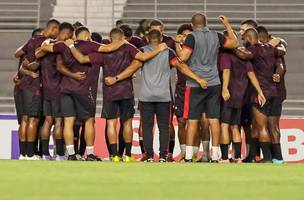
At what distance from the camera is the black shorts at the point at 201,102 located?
12.1m

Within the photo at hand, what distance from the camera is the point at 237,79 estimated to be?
41.9 ft

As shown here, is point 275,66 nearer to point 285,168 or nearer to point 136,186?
point 285,168

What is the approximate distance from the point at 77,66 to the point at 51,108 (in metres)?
0.82

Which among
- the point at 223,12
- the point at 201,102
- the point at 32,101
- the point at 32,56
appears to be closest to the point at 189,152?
the point at 201,102

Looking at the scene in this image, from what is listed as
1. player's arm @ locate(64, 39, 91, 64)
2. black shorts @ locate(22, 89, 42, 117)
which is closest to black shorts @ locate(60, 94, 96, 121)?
player's arm @ locate(64, 39, 91, 64)

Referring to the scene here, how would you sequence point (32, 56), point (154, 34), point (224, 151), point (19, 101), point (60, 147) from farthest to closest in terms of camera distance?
point (19, 101)
point (60, 147)
point (32, 56)
point (224, 151)
point (154, 34)

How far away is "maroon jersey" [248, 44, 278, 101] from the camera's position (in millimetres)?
12695

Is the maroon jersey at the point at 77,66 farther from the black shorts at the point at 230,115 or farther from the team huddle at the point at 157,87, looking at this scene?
the black shorts at the point at 230,115

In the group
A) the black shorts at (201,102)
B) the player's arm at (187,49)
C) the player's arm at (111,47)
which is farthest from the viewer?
the player's arm at (111,47)

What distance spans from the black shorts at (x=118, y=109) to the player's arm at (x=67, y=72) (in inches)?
18.0

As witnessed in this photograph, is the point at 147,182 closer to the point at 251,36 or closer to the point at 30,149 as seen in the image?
the point at 251,36

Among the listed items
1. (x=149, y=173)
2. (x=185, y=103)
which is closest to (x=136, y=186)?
(x=149, y=173)

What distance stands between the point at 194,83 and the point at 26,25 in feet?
34.4

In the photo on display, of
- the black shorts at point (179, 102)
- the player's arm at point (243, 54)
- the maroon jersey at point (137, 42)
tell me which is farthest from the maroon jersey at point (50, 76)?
the player's arm at point (243, 54)
